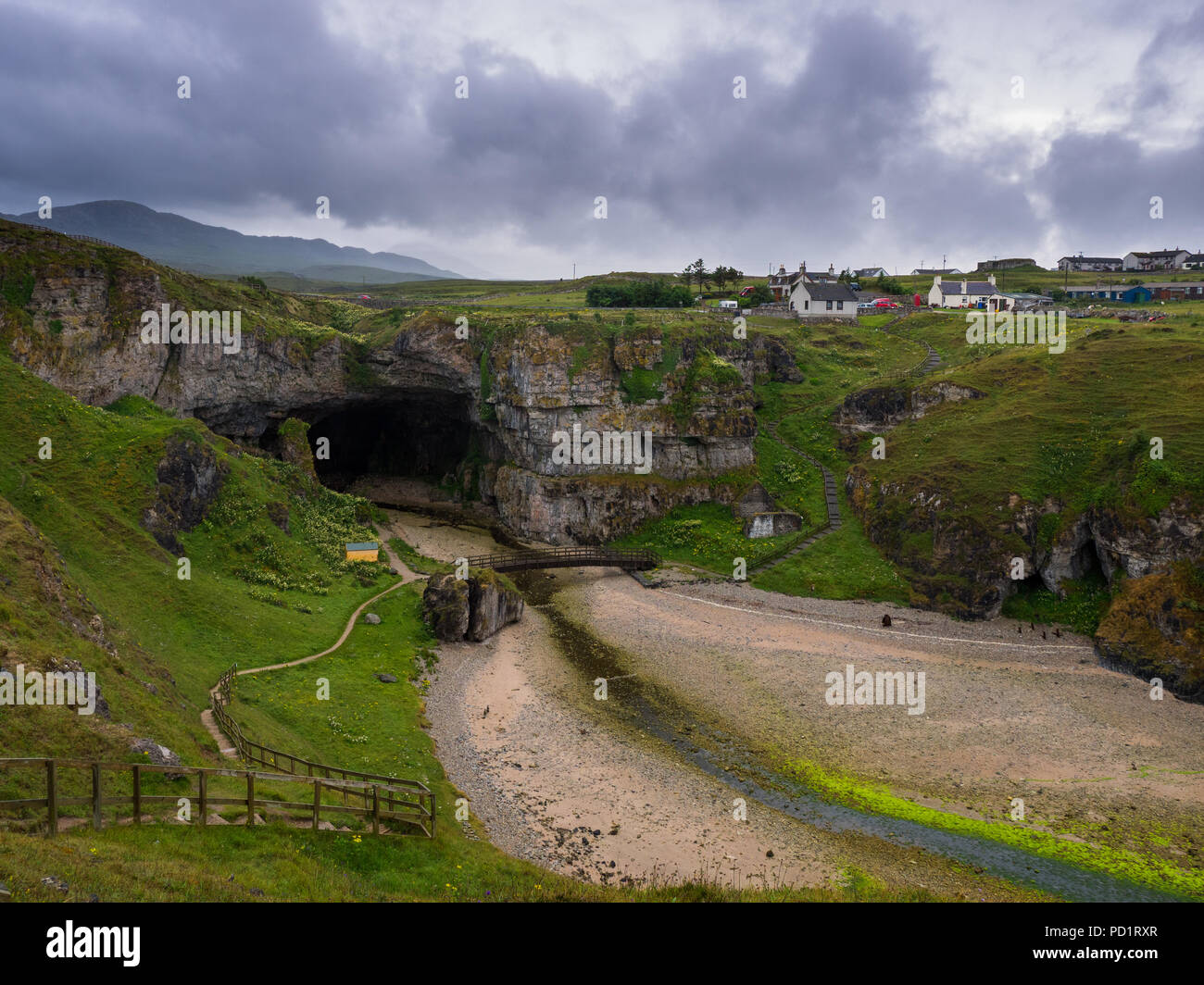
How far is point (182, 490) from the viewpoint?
4588 cm

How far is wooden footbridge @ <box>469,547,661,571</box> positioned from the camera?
59647 millimetres

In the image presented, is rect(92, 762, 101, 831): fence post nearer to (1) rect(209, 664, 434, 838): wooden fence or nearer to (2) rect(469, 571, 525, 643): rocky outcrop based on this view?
(1) rect(209, 664, 434, 838): wooden fence

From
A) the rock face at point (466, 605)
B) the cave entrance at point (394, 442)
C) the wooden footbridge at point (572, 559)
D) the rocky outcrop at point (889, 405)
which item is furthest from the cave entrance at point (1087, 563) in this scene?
the cave entrance at point (394, 442)

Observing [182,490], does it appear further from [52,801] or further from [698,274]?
[698,274]

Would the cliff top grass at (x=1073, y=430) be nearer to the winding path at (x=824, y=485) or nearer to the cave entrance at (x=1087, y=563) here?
the cave entrance at (x=1087, y=563)

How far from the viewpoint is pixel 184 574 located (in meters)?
40.1

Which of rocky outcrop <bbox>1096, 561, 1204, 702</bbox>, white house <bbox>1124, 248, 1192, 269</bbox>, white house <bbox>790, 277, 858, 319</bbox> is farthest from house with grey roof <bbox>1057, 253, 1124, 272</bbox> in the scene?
rocky outcrop <bbox>1096, 561, 1204, 702</bbox>

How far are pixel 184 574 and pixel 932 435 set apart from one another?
59.9 m

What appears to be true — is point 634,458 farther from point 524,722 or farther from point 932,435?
point 524,722

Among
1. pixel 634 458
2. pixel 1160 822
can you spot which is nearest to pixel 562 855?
pixel 1160 822

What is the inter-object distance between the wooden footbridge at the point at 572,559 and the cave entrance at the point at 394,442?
26345 millimetres

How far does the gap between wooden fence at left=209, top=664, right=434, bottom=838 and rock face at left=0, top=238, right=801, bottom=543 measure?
41.8m

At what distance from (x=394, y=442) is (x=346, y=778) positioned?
6818cm

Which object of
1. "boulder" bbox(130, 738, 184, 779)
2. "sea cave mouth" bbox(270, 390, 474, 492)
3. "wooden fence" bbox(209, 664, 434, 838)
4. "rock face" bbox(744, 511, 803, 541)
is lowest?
"wooden fence" bbox(209, 664, 434, 838)
